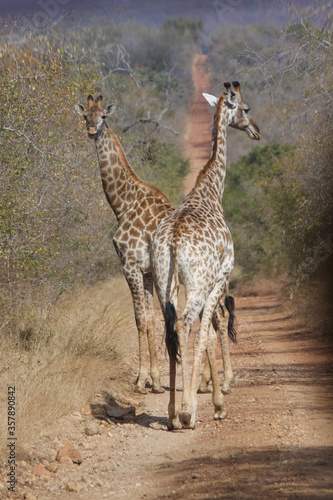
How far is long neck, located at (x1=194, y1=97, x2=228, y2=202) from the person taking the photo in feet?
24.5

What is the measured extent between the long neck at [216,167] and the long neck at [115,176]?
1.15m

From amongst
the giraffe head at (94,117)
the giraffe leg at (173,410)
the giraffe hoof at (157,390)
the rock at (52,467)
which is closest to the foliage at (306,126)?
the giraffe head at (94,117)

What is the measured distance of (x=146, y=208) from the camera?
324 inches

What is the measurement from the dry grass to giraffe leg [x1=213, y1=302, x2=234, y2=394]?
52.0 inches

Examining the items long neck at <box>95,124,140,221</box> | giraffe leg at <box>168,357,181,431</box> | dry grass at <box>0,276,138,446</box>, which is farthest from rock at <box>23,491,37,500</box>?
long neck at <box>95,124,140,221</box>

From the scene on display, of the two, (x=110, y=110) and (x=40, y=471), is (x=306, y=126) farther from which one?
(x=40, y=471)

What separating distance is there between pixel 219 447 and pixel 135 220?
3539 mm

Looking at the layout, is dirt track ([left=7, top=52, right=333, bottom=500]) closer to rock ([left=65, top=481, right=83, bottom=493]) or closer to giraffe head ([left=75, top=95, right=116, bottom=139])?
rock ([left=65, top=481, right=83, bottom=493])

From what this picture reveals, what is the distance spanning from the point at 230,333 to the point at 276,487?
371 cm

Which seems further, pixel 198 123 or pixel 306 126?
pixel 198 123

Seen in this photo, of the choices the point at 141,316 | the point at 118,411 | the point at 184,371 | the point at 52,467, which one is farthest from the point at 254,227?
the point at 52,467

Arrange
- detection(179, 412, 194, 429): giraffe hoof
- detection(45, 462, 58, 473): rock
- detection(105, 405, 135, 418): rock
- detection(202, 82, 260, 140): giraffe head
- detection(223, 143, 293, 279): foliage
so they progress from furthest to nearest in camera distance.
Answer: detection(223, 143, 293, 279): foliage
detection(202, 82, 260, 140): giraffe head
detection(105, 405, 135, 418): rock
detection(179, 412, 194, 429): giraffe hoof
detection(45, 462, 58, 473): rock

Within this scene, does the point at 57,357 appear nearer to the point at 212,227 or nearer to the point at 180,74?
the point at 212,227

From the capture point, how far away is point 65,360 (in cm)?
741
